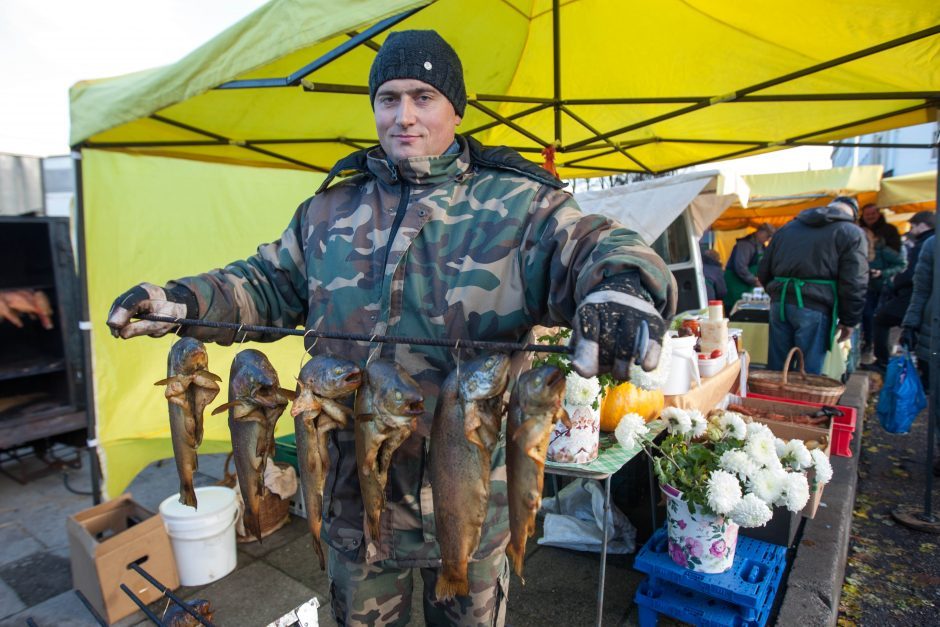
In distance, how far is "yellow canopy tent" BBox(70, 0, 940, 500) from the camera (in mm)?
2949

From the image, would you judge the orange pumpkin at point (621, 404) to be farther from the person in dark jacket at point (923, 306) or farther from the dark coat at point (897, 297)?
the dark coat at point (897, 297)

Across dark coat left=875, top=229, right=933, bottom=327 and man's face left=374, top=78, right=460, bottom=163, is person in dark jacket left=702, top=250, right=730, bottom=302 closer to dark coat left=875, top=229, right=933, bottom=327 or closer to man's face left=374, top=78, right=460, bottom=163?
dark coat left=875, top=229, right=933, bottom=327

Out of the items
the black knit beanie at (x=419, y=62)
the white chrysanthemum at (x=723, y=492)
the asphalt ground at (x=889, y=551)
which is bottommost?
the asphalt ground at (x=889, y=551)

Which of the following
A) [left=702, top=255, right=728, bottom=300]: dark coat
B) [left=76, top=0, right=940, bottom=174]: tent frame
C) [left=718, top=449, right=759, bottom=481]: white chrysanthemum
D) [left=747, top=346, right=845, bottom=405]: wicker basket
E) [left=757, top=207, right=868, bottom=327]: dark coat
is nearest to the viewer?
[left=76, top=0, right=940, bottom=174]: tent frame

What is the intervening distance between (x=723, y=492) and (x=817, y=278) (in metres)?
4.52

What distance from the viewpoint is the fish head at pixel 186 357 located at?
1860 millimetres

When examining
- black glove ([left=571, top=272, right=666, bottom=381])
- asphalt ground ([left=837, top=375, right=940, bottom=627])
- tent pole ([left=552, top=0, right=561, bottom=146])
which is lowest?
asphalt ground ([left=837, top=375, right=940, bottom=627])

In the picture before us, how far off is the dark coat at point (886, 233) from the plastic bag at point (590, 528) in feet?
28.6

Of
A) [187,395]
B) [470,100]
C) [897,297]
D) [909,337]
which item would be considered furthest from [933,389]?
[187,395]

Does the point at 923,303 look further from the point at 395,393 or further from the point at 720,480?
the point at 395,393

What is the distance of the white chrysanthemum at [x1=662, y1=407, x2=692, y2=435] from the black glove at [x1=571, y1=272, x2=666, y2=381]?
2170mm

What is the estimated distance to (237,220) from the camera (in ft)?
18.1

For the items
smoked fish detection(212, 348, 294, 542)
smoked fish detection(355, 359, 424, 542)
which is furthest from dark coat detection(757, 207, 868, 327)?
smoked fish detection(212, 348, 294, 542)

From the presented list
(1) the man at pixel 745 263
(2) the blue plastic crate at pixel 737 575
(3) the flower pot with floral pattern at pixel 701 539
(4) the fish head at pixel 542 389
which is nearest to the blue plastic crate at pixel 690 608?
(2) the blue plastic crate at pixel 737 575
